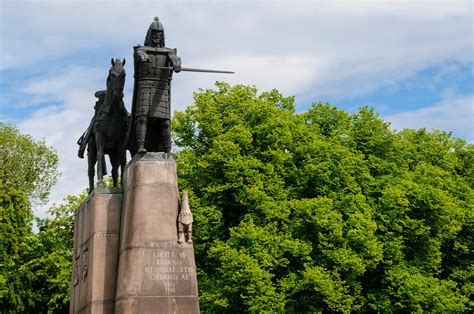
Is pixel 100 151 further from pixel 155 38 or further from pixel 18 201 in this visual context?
pixel 18 201

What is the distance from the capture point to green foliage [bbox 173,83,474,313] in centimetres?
3641

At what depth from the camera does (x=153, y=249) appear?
19781 mm

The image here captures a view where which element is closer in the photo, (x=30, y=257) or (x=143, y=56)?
(x=143, y=56)

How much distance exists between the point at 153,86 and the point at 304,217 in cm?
1807

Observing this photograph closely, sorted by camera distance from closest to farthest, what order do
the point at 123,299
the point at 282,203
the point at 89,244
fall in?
the point at 123,299 < the point at 89,244 < the point at 282,203

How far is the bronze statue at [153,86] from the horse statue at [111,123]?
2.74 feet

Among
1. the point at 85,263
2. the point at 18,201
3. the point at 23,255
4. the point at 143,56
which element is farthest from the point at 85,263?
the point at 23,255

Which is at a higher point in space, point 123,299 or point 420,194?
point 420,194

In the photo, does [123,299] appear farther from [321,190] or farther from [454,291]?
[454,291]

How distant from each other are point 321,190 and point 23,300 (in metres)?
17.6

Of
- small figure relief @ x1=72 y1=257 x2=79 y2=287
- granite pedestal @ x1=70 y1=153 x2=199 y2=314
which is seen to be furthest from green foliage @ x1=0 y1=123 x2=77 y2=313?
granite pedestal @ x1=70 y1=153 x2=199 y2=314

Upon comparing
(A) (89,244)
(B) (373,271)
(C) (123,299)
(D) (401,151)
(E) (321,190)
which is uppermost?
(D) (401,151)

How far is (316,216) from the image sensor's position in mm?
37281

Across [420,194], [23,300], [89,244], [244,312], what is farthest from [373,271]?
[89,244]
